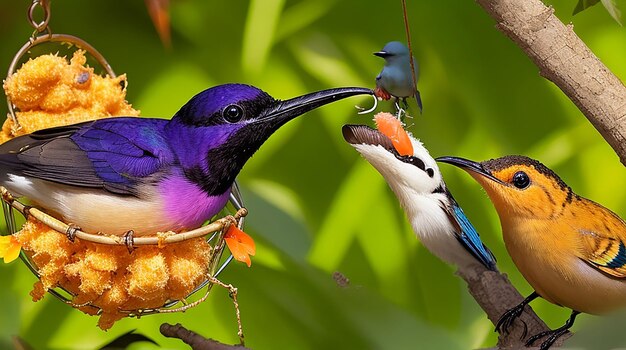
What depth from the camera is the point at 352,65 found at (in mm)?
1132

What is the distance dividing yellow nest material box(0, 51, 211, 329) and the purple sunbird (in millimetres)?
21

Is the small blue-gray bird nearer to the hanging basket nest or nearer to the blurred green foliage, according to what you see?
the hanging basket nest

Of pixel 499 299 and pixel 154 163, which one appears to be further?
pixel 499 299

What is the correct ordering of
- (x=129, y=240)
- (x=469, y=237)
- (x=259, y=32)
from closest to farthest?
(x=129, y=240), (x=469, y=237), (x=259, y=32)

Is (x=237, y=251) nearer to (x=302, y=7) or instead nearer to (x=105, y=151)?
(x=105, y=151)

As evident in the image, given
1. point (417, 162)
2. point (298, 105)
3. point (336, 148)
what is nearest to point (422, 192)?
point (417, 162)

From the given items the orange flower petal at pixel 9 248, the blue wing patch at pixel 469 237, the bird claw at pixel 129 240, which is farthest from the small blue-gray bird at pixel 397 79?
the orange flower petal at pixel 9 248

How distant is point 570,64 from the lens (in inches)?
25.1

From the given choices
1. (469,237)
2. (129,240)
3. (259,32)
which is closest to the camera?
(129,240)

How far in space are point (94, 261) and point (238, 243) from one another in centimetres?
12

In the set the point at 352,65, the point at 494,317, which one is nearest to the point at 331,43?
the point at 352,65

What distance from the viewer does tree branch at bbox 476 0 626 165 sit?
637 millimetres

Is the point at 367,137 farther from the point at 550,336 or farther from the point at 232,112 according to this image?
the point at 550,336

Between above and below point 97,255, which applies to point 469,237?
above
